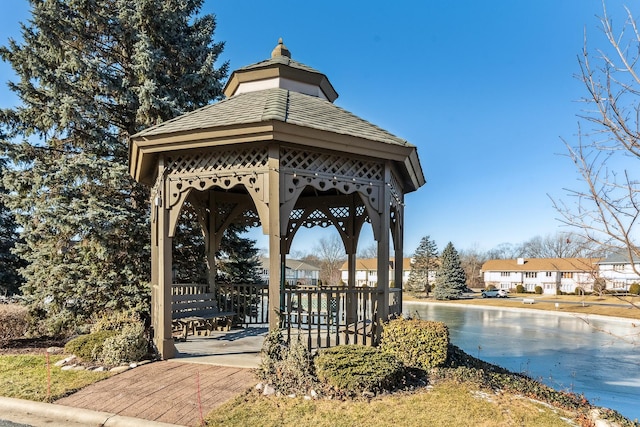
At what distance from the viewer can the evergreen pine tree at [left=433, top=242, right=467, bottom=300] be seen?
1559 inches

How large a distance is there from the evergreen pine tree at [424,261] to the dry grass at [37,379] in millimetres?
39699

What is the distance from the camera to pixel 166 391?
4590mm

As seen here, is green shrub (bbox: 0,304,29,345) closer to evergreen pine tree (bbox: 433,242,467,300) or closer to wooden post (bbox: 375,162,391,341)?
wooden post (bbox: 375,162,391,341)

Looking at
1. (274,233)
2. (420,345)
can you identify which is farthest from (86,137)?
(420,345)

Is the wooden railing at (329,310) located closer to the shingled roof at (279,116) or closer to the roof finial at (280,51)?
the shingled roof at (279,116)

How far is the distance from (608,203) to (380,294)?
389cm

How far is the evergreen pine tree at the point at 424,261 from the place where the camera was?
42531 millimetres

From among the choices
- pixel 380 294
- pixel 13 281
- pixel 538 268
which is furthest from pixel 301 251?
pixel 380 294

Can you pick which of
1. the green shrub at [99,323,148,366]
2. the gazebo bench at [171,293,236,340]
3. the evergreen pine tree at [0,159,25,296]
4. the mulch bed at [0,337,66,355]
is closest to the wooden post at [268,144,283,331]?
the green shrub at [99,323,148,366]

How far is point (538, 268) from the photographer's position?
54.7 meters

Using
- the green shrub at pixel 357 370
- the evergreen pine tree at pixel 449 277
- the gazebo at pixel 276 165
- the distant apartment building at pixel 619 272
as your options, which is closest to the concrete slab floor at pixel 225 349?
the gazebo at pixel 276 165

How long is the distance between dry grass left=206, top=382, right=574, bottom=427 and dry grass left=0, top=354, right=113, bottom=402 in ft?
6.96

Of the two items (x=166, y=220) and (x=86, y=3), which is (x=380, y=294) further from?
(x=86, y=3)

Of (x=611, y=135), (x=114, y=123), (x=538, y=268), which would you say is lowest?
(x=538, y=268)
